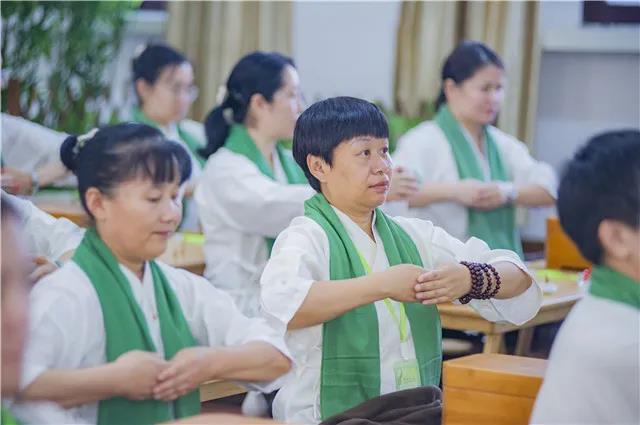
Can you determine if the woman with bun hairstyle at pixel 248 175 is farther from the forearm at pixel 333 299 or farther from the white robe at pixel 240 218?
the forearm at pixel 333 299

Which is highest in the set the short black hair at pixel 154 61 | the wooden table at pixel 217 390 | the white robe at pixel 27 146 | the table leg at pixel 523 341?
the short black hair at pixel 154 61

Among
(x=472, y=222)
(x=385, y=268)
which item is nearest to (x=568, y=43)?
(x=472, y=222)

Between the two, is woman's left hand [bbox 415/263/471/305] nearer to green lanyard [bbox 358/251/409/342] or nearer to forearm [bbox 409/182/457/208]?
green lanyard [bbox 358/251/409/342]

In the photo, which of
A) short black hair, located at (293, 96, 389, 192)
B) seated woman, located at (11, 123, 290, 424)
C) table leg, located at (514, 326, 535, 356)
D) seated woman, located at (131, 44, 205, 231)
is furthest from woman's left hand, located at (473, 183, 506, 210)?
seated woman, located at (11, 123, 290, 424)

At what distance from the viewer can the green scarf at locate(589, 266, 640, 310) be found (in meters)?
1.79

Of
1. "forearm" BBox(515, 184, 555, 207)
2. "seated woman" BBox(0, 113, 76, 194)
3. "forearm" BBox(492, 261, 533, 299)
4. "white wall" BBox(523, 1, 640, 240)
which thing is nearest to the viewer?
"forearm" BBox(492, 261, 533, 299)

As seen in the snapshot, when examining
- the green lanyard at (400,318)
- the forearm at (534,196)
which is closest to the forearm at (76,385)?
the green lanyard at (400,318)

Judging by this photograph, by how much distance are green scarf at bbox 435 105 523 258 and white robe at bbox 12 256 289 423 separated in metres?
1.80

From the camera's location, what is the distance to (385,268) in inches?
87.2

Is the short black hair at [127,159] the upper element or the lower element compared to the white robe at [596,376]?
upper

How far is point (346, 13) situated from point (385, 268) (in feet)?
11.5

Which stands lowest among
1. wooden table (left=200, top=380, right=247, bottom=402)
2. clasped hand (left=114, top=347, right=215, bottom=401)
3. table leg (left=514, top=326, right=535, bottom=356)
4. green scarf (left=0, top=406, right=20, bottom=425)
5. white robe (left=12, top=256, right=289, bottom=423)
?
table leg (left=514, top=326, right=535, bottom=356)

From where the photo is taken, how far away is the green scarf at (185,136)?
452 centimetres

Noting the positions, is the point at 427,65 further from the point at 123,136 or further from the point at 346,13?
the point at 123,136
